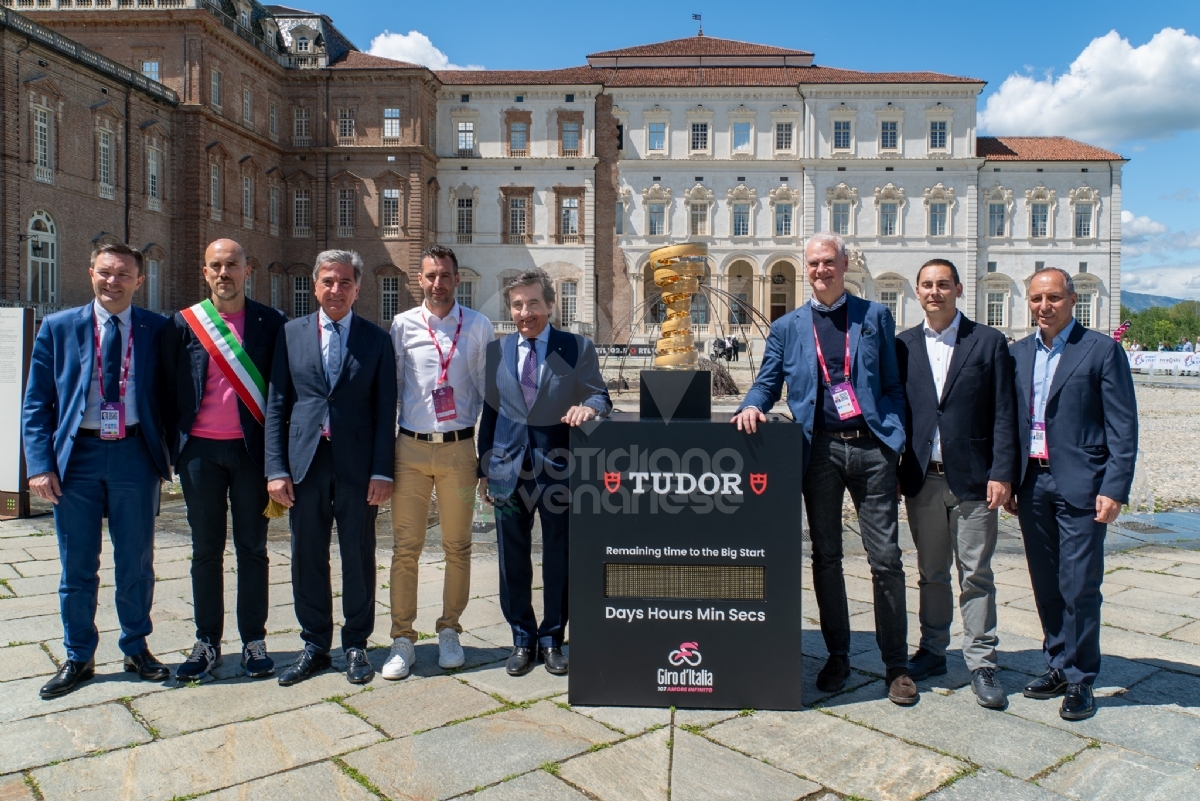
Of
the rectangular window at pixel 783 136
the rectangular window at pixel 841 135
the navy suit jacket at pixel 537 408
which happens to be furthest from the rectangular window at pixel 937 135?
the navy suit jacket at pixel 537 408

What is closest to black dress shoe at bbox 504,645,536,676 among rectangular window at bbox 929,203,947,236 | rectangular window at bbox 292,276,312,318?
rectangular window at bbox 292,276,312,318

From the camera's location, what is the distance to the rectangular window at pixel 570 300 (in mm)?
45219

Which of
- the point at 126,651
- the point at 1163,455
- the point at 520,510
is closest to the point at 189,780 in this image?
the point at 126,651

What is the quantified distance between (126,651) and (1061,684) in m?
4.06

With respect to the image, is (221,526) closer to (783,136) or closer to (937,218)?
(783,136)

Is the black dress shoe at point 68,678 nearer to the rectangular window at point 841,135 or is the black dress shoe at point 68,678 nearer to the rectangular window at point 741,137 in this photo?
the rectangular window at point 741,137

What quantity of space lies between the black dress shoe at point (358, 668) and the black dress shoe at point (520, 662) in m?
0.61

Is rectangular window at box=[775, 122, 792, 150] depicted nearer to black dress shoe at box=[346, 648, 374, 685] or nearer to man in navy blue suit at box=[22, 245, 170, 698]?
man in navy blue suit at box=[22, 245, 170, 698]

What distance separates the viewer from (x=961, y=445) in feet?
12.7

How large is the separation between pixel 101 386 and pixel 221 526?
794 millimetres

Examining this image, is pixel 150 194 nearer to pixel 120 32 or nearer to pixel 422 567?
pixel 120 32

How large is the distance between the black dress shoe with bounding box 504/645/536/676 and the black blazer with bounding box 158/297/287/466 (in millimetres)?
Result: 1426

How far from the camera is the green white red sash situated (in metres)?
4.03

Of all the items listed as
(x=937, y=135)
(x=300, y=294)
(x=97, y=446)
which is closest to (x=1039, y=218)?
(x=937, y=135)
